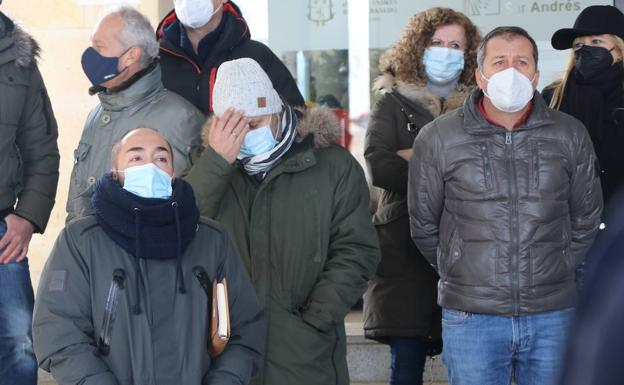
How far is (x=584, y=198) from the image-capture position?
4012mm

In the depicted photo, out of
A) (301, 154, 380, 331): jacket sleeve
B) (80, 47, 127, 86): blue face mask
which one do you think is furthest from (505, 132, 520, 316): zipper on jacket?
(80, 47, 127, 86): blue face mask

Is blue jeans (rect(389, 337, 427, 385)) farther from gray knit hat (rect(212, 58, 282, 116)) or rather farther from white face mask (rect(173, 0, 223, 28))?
white face mask (rect(173, 0, 223, 28))

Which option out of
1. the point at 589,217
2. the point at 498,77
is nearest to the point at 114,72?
the point at 498,77

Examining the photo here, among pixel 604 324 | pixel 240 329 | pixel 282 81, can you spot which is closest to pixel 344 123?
pixel 282 81

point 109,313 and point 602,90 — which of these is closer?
point 109,313

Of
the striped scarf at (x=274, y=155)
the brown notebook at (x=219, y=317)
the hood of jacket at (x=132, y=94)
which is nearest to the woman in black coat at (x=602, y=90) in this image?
the striped scarf at (x=274, y=155)

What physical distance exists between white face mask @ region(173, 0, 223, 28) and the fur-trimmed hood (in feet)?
2.17

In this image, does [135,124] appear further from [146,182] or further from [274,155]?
[146,182]

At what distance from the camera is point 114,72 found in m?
4.27

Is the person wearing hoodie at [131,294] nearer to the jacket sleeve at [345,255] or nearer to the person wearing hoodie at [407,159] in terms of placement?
the jacket sleeve at [345,255]

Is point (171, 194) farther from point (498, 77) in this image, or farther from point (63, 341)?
point (498, 77)

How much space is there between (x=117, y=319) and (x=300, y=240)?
0.94 metres

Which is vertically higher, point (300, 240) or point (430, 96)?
point (430, 96)

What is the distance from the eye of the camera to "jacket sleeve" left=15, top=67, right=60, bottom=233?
15.0ft
